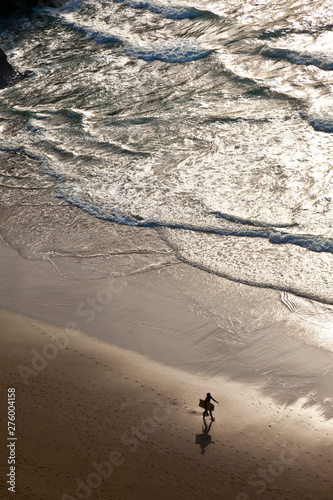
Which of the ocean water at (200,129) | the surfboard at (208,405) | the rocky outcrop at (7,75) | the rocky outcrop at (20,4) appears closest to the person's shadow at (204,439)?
the surfboard at (208,405)

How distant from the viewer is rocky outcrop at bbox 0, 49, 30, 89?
18.7 meters

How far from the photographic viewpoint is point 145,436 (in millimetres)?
6398

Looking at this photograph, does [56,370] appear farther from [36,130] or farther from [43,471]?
[36,130]

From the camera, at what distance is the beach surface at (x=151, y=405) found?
586 cm

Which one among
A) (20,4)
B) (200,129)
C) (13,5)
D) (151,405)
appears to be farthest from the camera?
(20,4)
